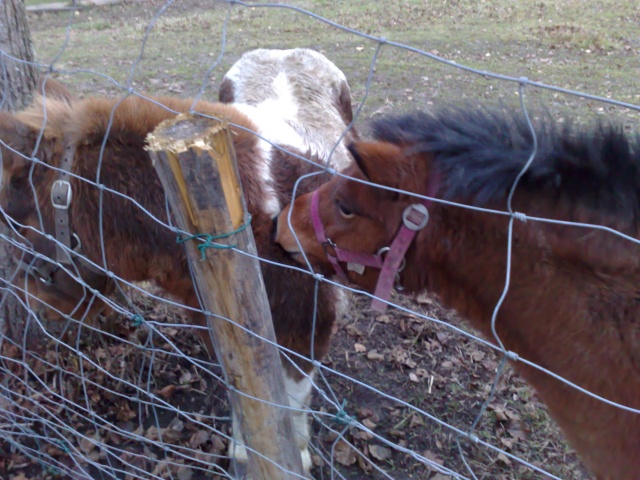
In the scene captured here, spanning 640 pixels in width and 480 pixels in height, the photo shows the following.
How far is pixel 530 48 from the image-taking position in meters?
9.23

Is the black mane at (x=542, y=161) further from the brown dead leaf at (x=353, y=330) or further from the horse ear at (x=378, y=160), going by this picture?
the brown dead leaf at (x=353, y=330)

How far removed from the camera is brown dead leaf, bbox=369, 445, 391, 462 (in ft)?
9.72

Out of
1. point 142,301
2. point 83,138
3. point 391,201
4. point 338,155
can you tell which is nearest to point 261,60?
point 338,155

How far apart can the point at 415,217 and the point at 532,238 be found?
353 millimetres

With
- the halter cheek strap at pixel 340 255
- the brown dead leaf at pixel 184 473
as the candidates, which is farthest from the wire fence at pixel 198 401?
the halter cheek strap at pixel 340 255

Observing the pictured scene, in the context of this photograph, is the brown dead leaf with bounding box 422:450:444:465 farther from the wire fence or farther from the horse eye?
the horse eye

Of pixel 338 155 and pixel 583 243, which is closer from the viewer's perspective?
pixel 583 243

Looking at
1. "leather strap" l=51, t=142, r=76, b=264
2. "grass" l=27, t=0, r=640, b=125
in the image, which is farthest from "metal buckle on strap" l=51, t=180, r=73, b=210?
"grass" l=27, t=0, r=640, b=125

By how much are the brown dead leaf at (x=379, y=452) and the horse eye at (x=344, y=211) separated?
1576 millimetres

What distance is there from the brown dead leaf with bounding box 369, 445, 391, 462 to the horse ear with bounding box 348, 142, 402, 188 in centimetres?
171

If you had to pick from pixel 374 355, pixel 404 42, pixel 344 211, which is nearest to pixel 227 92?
pixel 374 355

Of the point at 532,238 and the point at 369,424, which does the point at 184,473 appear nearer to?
the point at 369,424

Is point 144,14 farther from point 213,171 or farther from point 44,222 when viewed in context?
point 213,171

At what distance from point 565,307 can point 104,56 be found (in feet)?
30.8
